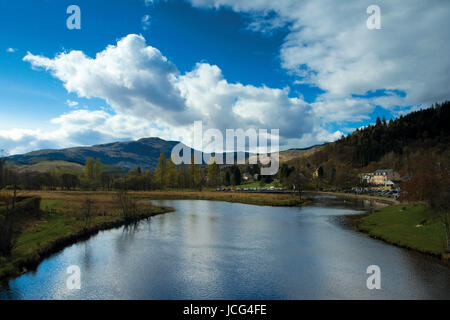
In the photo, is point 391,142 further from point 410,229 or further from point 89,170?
point 89,170

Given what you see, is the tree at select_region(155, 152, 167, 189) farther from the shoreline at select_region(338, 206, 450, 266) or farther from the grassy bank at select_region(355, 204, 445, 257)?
the grassy bank at select_region(355, 204, 445, 257)

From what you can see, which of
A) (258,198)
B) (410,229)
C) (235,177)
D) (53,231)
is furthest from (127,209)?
(235,177)

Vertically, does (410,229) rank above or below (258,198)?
above

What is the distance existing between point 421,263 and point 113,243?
28426mm

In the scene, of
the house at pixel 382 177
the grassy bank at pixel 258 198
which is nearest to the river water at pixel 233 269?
the grassy bank at pixel 258 198

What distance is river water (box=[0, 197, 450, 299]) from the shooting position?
56.2 ft

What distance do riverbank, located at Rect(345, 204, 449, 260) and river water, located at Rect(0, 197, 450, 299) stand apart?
58.6 inches

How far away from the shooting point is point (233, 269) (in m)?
21.3

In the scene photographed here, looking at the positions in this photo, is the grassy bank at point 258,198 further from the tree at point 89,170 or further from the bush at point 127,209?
the tree at point 89,170

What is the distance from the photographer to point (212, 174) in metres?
132

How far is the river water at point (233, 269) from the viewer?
56.2ft

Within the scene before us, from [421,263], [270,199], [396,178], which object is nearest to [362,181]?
[396,178]

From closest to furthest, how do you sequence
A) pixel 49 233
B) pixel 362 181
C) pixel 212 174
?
pixel 49 233
pixel 362 181
pixel 212 174
